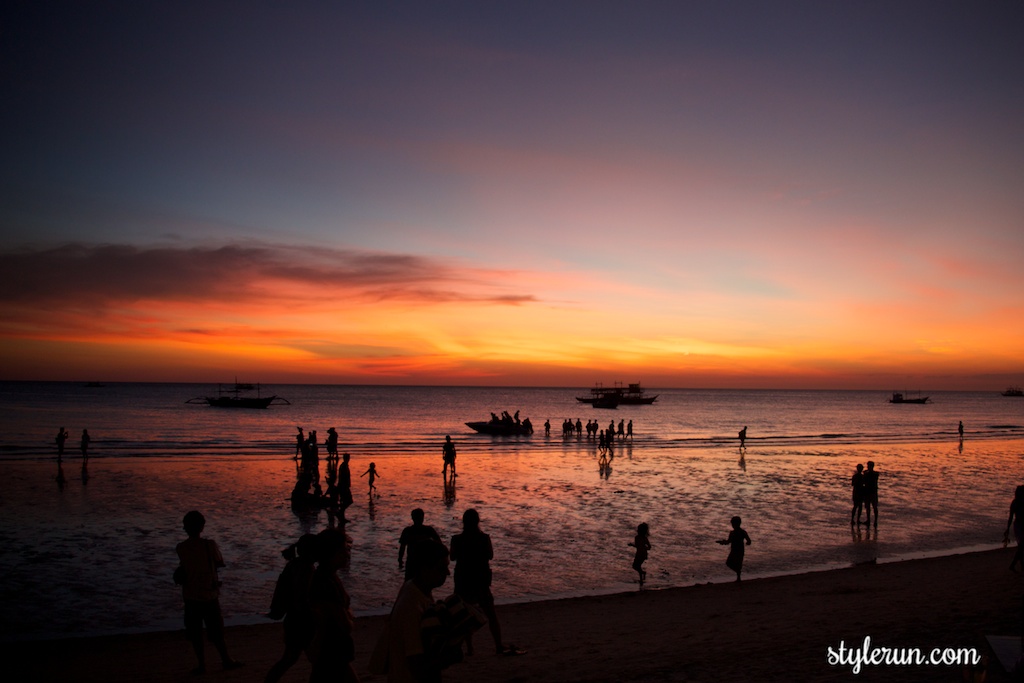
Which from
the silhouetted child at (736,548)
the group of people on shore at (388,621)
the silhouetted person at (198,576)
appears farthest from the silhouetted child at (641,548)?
the silhouetted person at (198,576)

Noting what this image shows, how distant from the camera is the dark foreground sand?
24.8 feet

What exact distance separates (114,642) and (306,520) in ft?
32.0

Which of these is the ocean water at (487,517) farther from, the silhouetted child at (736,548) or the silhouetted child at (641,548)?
the silhouetted child at (736,548)

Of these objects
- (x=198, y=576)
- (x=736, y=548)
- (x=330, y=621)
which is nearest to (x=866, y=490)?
(x=736, y=548)

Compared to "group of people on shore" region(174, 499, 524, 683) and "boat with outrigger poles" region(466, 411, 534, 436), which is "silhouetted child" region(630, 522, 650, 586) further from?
"boat with outrigger poles" region(466, 411, 534, 436)

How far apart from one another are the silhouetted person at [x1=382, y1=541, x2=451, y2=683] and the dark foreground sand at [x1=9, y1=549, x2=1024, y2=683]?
3.94m

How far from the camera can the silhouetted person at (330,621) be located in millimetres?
4539

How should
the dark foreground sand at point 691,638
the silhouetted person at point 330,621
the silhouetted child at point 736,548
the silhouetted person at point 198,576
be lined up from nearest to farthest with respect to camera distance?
the silhouetted person at point 330,621, the silhouetted person at point 198,576, the dark foreground sand at point 691,638, the silhouetted child at point 736,548

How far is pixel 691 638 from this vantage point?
353 inches

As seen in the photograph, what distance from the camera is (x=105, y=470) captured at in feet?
102

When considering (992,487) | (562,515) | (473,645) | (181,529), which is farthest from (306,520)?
(992,487)

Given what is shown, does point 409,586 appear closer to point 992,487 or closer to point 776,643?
point 776,643

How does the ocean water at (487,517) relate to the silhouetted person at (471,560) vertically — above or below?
below

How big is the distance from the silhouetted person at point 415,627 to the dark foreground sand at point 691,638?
394cm
